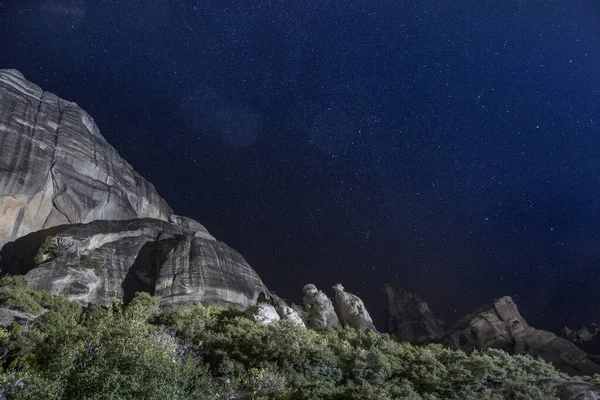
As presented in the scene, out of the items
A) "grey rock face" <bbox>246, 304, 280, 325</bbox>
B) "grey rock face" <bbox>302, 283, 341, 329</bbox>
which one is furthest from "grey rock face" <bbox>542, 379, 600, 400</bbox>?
"grey rock face" <bbox>302, 283, 341, 329</bbox>

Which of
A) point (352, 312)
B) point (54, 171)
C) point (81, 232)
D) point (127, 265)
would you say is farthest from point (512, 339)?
point (54, 171)

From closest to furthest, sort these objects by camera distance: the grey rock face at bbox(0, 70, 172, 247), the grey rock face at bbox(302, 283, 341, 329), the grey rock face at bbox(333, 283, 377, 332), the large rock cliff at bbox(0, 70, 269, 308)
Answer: the large rock cliff at bbox(0, 70, 269, 308) < the grey rock face at bbox(0, 70, 172, 247) < the grey rock face at bbox(302, 283, 341, 329) < the grey rock face at bbox(333, 283, 377, 332)

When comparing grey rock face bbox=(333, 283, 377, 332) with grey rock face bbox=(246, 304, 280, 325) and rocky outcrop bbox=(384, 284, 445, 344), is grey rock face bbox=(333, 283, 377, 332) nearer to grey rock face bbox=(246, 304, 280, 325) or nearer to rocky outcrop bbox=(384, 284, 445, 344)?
grey rock face bbox=(246, 304, 280, 325)

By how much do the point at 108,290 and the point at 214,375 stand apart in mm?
23535

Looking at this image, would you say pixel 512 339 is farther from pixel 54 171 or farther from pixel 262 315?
pixel 54 171

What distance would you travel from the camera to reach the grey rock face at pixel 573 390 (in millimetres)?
27939

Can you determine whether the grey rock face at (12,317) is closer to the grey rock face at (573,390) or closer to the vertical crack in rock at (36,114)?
the vertical crack in rock at (36,114)

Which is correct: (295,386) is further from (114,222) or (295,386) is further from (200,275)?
(114,222)

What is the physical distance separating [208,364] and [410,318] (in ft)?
260

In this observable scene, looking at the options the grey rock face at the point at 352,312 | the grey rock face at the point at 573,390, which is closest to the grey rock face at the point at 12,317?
the grey rock face at the point at 573,390

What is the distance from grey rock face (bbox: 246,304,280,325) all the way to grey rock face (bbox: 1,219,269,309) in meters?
6.13

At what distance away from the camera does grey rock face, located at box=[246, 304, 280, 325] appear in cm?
4080

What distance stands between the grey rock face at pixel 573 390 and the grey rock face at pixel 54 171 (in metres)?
56.7

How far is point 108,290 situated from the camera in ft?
151
